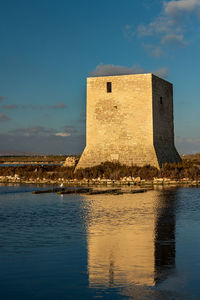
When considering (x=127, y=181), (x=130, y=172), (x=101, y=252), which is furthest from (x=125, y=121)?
(x=101, y=252)

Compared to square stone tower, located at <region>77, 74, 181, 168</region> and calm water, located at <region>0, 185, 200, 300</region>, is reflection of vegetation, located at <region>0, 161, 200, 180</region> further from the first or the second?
calm water, located at <region>0, 185, 200, 300</region>

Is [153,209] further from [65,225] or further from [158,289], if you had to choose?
[158,289]

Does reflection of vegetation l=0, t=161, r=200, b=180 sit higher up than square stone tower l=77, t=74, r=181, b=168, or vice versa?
square stone tower l=77, t=74, r=181, b=168

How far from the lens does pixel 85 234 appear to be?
889cm

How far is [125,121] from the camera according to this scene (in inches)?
939

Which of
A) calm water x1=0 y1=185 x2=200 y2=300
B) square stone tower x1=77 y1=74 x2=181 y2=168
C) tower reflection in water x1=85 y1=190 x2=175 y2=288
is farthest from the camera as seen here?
square stone tower x1=77 y1=74 x2=181 y2=168

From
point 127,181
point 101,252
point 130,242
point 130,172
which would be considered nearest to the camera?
point 101,252

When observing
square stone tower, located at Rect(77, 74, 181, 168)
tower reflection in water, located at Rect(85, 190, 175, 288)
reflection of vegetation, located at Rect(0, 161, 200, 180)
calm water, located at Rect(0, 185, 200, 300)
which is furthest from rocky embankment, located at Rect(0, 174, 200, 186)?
calm water, located at Rect(0, 185, 200, 300)

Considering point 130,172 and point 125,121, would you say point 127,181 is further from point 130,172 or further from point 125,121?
point 125,121

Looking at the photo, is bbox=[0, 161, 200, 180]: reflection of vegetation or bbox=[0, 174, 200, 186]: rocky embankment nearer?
bbox=[0, 174, 200, 186]: rocky embankment

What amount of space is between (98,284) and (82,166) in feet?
63.3

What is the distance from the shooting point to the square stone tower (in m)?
23.5

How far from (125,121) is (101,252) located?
56.0ft

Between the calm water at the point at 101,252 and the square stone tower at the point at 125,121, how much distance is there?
401 inches
